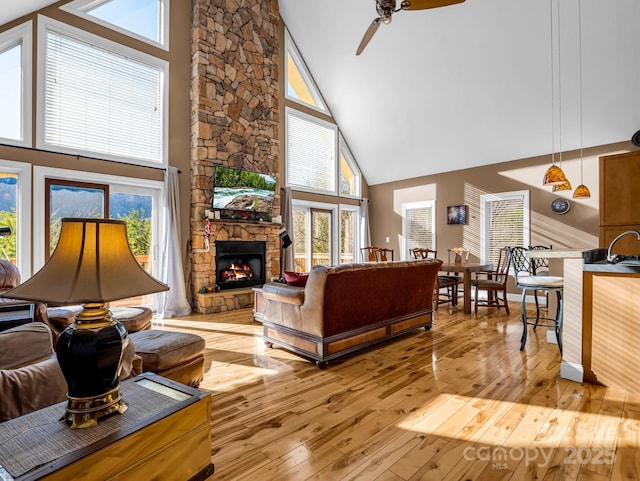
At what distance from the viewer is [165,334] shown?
101 inches

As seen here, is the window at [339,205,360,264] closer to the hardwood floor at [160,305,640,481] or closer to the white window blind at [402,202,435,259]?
the white window blind at [402,202,435,259]

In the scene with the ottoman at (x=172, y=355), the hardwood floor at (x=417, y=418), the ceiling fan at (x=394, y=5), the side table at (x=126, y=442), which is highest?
the ceiling fan at (x=394, y=5)

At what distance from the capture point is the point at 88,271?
1026 mm

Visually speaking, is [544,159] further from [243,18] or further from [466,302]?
[243,18]

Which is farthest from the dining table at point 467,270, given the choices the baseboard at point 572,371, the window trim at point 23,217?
the window trim at point 23,217

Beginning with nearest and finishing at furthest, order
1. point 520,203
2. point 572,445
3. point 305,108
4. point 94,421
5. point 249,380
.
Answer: point 94,421
point 572,445
point 249,380
point 520,203
point 305,108

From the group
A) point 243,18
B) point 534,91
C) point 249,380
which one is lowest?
point 249,380

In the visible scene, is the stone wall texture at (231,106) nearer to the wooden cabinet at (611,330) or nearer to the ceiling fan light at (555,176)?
the ceiling fan light at (555,176)

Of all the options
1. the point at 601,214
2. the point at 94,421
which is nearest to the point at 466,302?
the point at 601,214

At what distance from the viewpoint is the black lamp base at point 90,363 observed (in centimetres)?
103

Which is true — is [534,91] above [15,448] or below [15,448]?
above

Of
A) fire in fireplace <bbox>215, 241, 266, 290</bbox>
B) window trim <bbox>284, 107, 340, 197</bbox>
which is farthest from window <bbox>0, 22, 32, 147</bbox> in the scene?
window trim <bbox>284, 107, 340, 197</bbox>

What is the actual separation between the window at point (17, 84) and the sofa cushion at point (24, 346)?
4.02 metres

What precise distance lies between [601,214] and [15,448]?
718 centimetres
